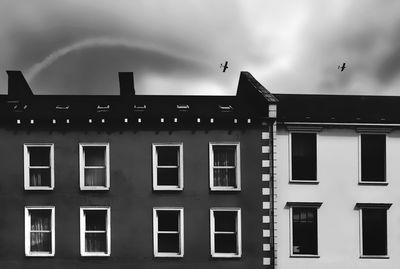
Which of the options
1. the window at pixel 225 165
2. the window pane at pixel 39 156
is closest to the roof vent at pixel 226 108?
the window at pixel 225 165

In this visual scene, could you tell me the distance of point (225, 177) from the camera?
3238cm

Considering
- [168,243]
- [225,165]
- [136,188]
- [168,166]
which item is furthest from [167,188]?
[225,165]

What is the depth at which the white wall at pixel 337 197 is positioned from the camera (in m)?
32.2

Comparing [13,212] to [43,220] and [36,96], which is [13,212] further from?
[36,96]

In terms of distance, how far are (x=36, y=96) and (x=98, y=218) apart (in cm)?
1002

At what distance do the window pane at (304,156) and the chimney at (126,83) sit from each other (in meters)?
10.2

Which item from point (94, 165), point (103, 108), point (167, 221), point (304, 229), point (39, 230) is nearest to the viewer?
point (39, 230)

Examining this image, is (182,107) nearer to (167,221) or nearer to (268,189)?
(167,221)

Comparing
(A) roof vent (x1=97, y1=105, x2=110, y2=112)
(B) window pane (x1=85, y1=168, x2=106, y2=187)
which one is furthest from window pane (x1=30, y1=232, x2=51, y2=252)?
(A) roof vent (x1=97, y1=105, x2=110, y2=112)

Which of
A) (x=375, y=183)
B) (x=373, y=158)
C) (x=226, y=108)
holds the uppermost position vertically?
(x=226, y=108)

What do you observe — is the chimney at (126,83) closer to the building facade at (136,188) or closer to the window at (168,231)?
the building facade at (136,188)

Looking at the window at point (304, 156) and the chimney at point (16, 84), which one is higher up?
the chimney at point (16, 84)

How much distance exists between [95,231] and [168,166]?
464 cm

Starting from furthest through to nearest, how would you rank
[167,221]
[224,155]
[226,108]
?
[226,108]
[224,155]
[167,221]
